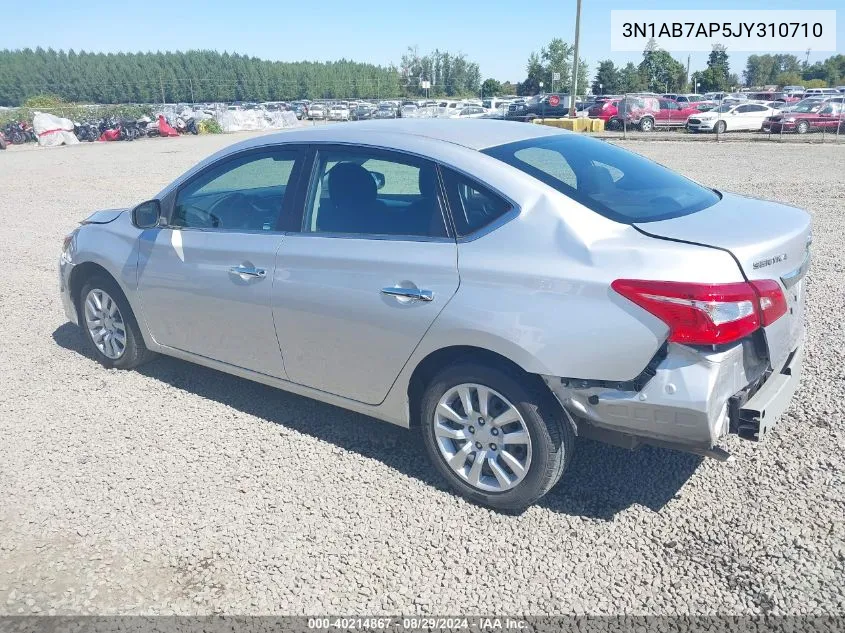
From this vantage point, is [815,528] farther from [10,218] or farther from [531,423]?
[10,218]

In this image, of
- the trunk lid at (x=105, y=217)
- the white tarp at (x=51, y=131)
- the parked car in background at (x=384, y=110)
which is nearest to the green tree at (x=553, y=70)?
the parked car in background at (x=384, y=110)

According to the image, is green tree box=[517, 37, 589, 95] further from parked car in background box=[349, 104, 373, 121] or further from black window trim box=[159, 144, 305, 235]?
black window trim box=[159, 144, 305, 235]

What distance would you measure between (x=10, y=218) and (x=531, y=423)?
Result: 12370 mm

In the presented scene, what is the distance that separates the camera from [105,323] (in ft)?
16.7

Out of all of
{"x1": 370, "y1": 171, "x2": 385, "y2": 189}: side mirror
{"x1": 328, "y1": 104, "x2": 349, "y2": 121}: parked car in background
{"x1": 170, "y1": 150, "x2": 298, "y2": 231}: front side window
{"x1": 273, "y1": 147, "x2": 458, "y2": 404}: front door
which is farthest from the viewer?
{"x1": 328, "y1": 104, "x2": 349, "y2": 121}: parked car in background

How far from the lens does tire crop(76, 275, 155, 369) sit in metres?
4.87

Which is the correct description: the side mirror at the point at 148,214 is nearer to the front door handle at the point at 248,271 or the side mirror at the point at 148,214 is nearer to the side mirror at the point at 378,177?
the front door handle at the point at 248,271

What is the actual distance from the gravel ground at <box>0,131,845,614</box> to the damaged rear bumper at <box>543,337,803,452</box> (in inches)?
20.6

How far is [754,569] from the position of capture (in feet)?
9.43

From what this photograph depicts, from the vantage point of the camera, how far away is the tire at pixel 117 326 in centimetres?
487

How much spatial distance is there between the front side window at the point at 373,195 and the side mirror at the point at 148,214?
1.30 meters

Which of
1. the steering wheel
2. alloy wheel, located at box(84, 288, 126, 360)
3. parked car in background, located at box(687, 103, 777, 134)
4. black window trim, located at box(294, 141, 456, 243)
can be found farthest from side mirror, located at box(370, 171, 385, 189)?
parked car in background, located at box(687, 103, 777, 134)

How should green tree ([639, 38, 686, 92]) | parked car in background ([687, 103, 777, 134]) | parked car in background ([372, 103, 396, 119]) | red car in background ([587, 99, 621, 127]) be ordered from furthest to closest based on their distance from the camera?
green tree ([639, 38, 686, 92])
parked car in background ([372, 103, 396, 119])
red car in background ([587, 99, 621, 127])
parked car in background ([687, 103, 777, 134])

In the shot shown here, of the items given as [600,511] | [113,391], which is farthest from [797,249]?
[113,391]
